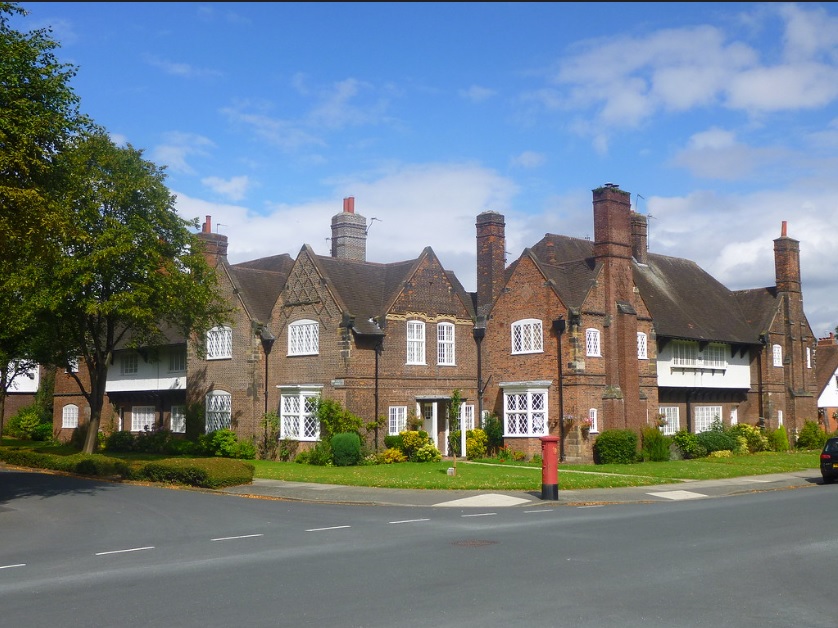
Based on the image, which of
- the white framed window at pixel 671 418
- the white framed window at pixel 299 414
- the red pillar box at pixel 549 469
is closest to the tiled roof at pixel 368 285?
the white framed window at pixel 299 414

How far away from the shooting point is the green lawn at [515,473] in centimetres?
2530

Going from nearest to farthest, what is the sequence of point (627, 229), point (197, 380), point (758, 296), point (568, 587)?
A: point (568, 587), point (627, 229), point (197, 380), point (758, 296)

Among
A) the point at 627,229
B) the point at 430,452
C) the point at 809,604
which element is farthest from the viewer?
the point at 627,229

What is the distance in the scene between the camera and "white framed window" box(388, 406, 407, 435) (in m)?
35.6

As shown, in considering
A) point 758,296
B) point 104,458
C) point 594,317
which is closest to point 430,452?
point 594,317

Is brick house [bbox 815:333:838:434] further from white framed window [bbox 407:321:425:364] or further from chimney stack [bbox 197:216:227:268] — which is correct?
chimney stack [bbox 197:216:227:268]

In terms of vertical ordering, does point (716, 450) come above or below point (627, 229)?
below

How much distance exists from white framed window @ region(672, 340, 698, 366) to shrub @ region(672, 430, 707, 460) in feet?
13.0

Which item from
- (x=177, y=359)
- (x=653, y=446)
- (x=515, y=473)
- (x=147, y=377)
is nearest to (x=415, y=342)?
(x=515, y=473)

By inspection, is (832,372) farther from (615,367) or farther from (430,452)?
(430,452)

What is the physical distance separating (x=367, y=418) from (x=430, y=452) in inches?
111

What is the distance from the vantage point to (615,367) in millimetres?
35625

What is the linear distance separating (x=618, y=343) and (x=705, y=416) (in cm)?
999

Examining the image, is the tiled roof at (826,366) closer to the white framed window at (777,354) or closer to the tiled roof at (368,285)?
the white framed window at (777,354)
